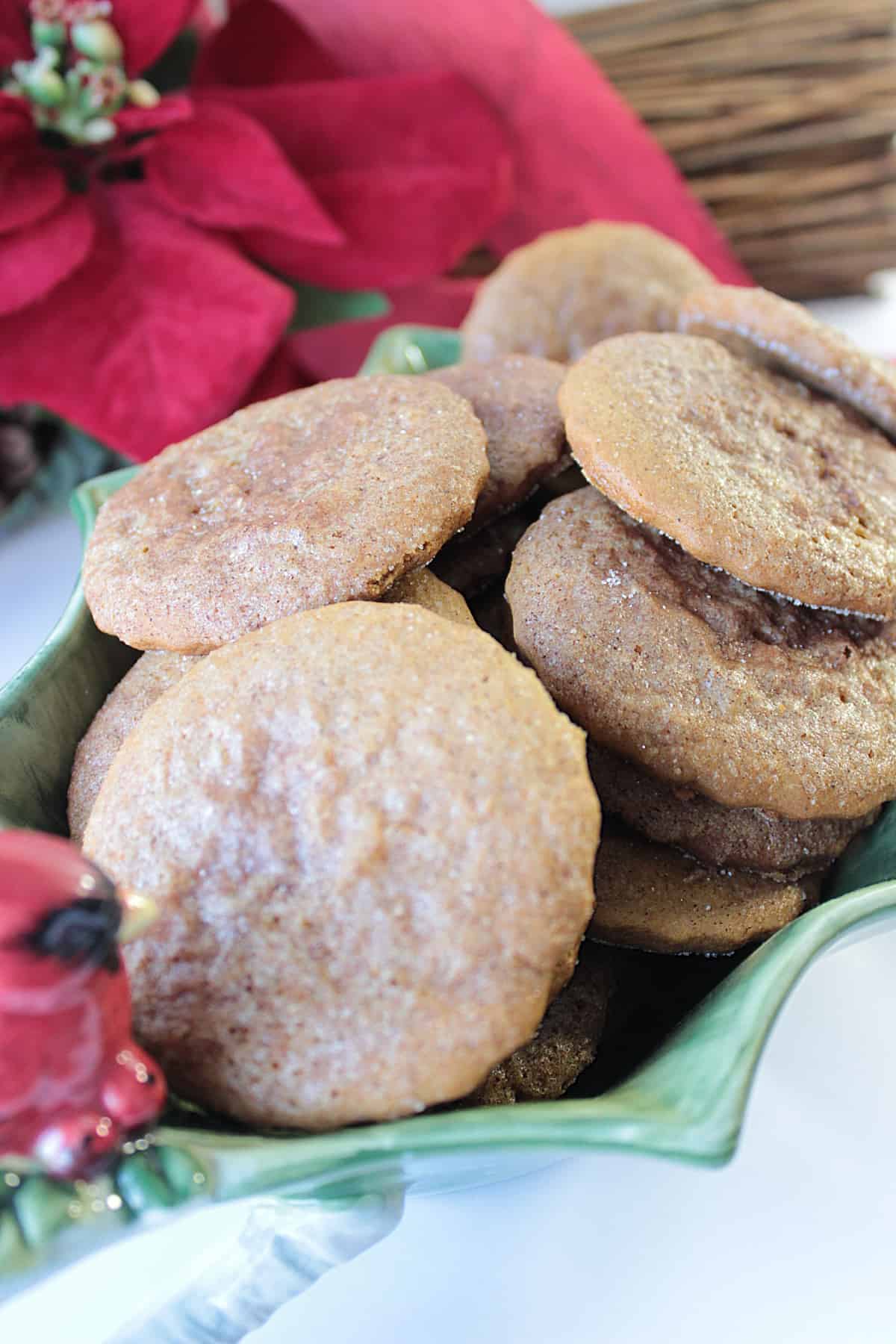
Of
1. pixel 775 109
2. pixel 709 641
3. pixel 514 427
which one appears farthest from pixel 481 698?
pixel 775 109

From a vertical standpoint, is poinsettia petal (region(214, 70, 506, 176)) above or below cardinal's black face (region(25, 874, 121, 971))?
above

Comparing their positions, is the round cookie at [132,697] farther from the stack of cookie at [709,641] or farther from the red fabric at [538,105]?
the red fabric at [538,105]

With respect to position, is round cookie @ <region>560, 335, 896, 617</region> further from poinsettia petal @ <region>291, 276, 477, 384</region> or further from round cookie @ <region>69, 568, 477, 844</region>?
poinsettia petal @ <region>291, 276, 477, 384</region>

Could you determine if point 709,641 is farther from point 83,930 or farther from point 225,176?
point 225,176

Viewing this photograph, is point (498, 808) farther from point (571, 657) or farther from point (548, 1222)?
point (548, 1222)

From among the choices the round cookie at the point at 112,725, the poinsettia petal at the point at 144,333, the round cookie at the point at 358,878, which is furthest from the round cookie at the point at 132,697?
the poinsettia petal at the point at 144,333

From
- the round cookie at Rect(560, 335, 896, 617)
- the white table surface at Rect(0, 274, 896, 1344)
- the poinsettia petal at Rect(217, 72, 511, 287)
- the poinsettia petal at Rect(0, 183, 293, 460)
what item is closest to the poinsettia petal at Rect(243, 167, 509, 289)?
the poinsettia petal at Rect(217, 72, 511, 287)

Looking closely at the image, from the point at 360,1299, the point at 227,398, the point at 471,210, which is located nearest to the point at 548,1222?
the point at 360,1299
